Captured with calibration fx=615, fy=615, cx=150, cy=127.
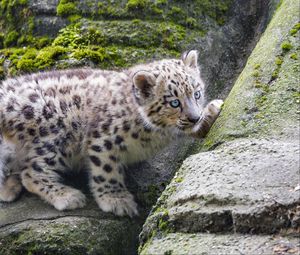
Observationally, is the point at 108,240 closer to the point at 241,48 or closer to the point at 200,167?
the point at 200,167

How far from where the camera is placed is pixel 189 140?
6.69 meters

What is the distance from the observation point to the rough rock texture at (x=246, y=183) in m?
3.90

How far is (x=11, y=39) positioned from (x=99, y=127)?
2.90 meters

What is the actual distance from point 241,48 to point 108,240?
3661mm

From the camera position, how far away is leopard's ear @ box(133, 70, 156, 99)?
611cm

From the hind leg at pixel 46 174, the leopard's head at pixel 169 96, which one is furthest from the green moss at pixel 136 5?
the hind leg at pixel 46 174

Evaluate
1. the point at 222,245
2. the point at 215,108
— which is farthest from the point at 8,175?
the point at 222,245

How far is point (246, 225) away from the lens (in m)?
3.96

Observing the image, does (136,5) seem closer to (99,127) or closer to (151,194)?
(99,127)

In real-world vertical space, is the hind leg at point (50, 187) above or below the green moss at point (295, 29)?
below

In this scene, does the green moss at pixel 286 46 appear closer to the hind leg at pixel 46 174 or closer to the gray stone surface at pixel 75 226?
the gray stone surface at pixel 75 226

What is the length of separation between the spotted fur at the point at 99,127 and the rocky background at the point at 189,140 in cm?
19

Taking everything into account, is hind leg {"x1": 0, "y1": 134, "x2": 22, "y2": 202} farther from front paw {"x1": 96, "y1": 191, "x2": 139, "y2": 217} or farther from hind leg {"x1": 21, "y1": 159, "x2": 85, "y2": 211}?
front paw {"x1": 96, "y1": 191, "x2": 139, "y2": 217}

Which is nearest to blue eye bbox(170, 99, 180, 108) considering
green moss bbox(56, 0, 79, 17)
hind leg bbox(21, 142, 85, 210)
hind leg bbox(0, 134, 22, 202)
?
hind leg bbox(21, 142, 85, 210)
